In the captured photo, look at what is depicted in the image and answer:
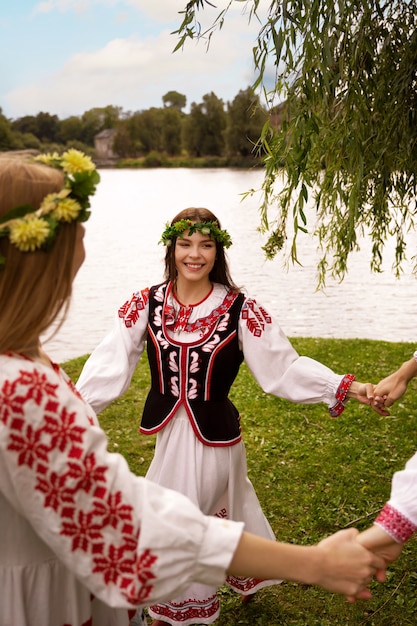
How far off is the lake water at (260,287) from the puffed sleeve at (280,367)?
1.15 metres

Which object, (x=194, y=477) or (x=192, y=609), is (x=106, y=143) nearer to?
(x=194, y=477)

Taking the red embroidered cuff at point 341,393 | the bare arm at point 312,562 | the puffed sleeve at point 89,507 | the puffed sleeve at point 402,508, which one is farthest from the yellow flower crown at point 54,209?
the red embroidered cuff at point 341,393

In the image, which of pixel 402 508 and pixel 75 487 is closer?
pixel 75 487

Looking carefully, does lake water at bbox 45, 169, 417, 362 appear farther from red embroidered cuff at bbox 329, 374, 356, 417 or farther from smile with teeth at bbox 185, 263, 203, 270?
red embroidered cuff at bbox 329, 374, 356, 417

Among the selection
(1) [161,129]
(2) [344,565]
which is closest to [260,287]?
(2) [344,565]

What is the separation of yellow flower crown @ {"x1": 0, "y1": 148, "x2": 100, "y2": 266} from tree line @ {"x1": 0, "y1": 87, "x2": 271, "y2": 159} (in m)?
34.5

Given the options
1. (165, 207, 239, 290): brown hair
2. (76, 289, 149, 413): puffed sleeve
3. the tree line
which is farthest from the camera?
the tree line

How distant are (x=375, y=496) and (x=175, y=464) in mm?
2064

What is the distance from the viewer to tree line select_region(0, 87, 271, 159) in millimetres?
43250

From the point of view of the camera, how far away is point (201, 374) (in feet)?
9.53

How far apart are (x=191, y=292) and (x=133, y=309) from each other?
0.29 m

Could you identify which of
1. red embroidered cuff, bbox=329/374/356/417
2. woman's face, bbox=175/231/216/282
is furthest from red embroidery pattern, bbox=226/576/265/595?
woman's face, bbox=175/231/216/282

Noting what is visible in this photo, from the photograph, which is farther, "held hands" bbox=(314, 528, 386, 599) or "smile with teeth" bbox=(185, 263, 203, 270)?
"smile with teeth" bbox=(185, 263, 203, 270)

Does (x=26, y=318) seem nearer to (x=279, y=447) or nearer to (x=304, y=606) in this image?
(x=304, y=606)
